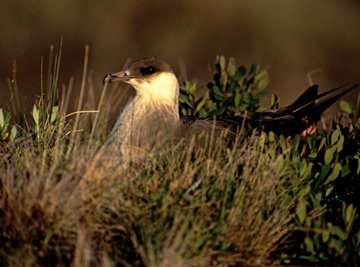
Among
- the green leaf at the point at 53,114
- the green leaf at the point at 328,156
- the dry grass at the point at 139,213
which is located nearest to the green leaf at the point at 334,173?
the green leaf at the point at 328,156

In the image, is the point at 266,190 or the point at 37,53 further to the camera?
the point at 37,53

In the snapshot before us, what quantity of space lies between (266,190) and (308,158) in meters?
0.70

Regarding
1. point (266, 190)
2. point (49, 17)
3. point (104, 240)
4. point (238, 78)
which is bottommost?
point (104, 240)

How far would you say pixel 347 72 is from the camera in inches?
448

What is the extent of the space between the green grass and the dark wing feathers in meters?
1.15

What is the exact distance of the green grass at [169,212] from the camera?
12.2ft

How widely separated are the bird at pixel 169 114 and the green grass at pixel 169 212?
3.29 feet

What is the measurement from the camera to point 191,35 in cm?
1209

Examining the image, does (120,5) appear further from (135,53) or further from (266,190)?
(266,190)

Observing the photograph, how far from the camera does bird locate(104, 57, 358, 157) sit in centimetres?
550

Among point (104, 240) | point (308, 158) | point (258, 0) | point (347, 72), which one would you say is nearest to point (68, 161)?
point (104, 240)

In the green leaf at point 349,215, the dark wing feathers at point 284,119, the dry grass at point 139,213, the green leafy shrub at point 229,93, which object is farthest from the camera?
the green leafy shrub at point 229,93

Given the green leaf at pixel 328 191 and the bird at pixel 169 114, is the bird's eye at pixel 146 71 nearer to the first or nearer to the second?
the bird at pixel 169 114

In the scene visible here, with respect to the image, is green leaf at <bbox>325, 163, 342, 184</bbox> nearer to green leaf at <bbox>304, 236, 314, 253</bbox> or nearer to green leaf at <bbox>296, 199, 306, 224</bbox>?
green leaf at <bbox>296, 199, 306, 224</bbox>
